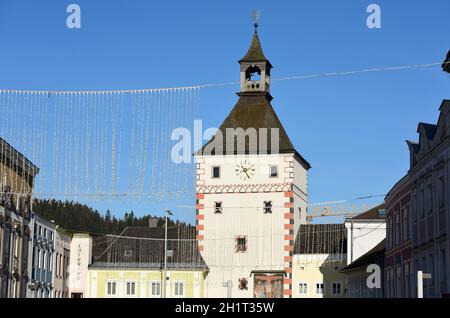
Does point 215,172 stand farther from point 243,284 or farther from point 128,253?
point 128,253

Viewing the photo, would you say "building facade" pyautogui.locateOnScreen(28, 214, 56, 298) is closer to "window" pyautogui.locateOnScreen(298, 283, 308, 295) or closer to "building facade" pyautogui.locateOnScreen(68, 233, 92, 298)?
"building facade" pyautogui.locateOnScreen(68, 233, 92, 298)

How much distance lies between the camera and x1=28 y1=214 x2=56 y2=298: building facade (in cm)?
6462

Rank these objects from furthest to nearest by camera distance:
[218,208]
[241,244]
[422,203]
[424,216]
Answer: [218,208] < [241,244] < [422,203] < [424,216]

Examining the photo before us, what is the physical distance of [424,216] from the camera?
142ft

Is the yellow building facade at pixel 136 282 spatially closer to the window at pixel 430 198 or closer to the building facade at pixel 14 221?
the building facade at pixel 14 221

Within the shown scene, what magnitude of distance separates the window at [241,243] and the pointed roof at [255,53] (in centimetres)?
1672

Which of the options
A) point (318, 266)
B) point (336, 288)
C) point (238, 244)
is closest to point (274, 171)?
point (238, 244)

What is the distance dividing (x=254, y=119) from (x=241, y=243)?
37.1ft

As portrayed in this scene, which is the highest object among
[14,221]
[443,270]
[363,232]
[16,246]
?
[363,232]

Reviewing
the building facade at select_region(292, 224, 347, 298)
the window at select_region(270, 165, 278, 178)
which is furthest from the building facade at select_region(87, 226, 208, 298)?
the window at select_region(270, 165, 278, 178)

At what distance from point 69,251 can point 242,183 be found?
1547cm

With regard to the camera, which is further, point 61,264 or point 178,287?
point 178,287

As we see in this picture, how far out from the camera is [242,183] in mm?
79438

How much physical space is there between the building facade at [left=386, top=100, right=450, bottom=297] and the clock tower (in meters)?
24.9
